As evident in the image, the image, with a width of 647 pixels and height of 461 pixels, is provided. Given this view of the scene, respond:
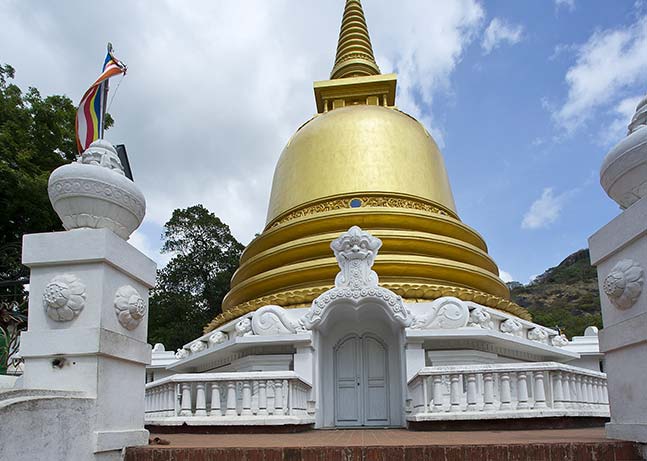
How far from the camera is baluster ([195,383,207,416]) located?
941 cm

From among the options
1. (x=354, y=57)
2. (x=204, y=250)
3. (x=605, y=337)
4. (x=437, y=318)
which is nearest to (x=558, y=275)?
(x=204, y=250)

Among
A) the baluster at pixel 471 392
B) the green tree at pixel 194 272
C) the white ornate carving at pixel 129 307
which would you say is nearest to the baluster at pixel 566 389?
the baluster at pixel 471 392

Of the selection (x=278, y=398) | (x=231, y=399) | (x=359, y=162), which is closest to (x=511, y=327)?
(x=278, y=398)

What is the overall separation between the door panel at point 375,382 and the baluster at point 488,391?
266 centimetres

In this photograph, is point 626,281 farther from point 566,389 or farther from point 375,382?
point 375,382

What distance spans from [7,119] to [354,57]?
492 inches

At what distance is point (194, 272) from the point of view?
122 feet

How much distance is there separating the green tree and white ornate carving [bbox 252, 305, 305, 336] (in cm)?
2331

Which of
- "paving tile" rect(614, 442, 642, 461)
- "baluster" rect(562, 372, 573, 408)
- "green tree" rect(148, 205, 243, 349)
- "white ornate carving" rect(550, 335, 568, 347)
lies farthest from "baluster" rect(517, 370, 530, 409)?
"green tree" rect(148, 205, 243, 349)

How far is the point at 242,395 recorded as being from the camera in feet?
31.1

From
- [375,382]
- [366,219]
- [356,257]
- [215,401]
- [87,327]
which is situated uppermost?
[366,219]

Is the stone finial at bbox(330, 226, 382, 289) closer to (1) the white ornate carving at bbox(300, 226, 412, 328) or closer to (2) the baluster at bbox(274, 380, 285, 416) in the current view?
(1) the white ornate carving at bbox(300, 226, 412, 328)

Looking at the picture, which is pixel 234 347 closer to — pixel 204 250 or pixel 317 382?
pixel 317 382

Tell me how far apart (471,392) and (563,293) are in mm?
53584
